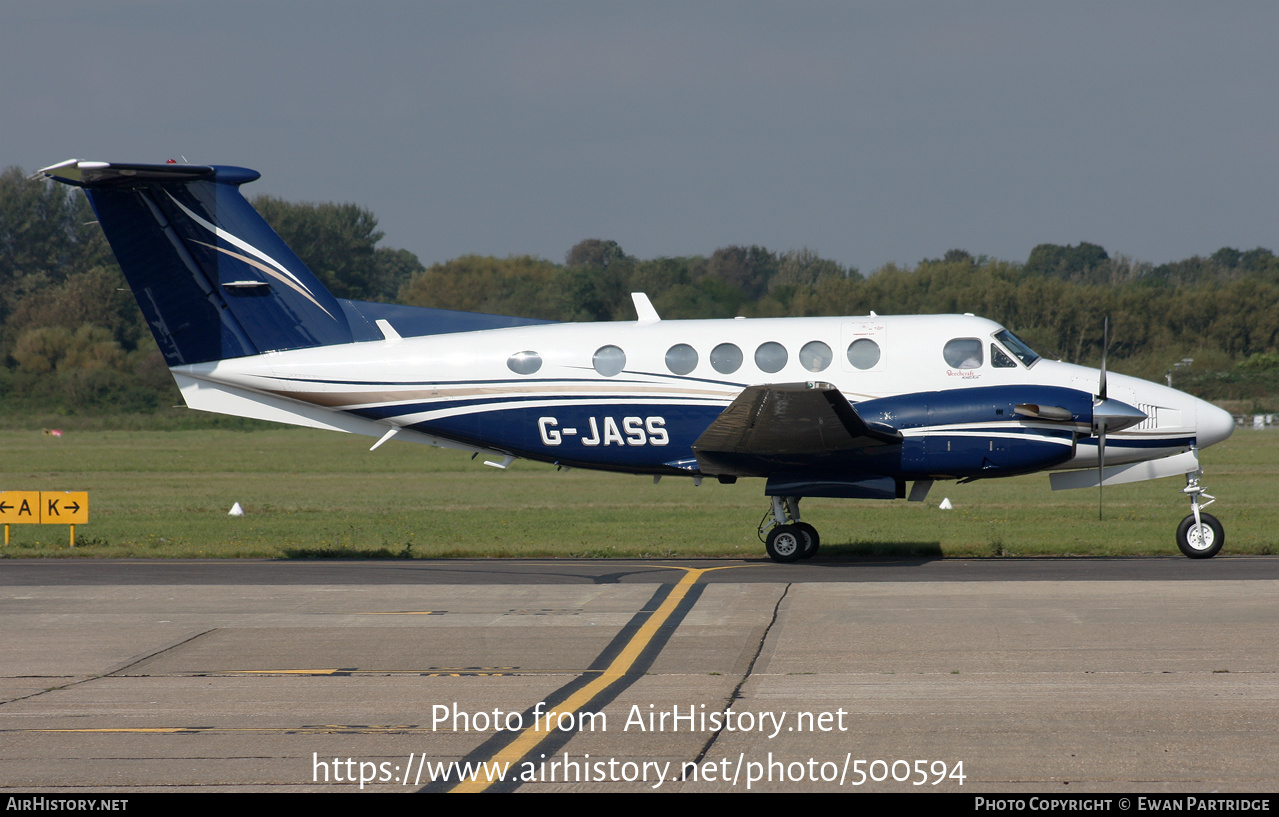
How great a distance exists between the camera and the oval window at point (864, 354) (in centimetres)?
1558

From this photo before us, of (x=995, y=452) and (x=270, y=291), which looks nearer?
(x=995, y=452)

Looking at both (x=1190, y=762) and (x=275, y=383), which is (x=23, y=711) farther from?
(x=275, y=383)

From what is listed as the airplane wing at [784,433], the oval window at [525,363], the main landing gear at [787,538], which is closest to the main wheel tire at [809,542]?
the main landing gear at [787,538]

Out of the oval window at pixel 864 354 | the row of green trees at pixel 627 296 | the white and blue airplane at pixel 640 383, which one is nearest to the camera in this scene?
the white and blue airplane at pixel 640 383

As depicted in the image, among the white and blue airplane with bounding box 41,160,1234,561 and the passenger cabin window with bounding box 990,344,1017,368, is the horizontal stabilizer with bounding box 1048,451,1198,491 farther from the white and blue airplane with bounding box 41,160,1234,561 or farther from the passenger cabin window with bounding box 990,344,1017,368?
the passenger cabin window with bounding box 990,344,1017,368

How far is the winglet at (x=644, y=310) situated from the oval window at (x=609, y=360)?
918 mm

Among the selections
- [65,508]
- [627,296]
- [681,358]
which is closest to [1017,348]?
[681,358]

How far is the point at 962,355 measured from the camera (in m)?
15.5

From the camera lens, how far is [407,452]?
48.4 metres

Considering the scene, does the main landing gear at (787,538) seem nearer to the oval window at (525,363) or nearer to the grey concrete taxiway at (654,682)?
the grey concrete taxiway at (654,682)

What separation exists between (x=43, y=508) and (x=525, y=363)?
8482mm

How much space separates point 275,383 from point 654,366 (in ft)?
18.2

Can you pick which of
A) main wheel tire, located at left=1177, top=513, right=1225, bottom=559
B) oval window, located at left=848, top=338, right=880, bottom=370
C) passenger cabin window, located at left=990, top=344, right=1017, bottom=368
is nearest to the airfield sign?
oval window, located at left=848, top=338, right=880, bottom=370
